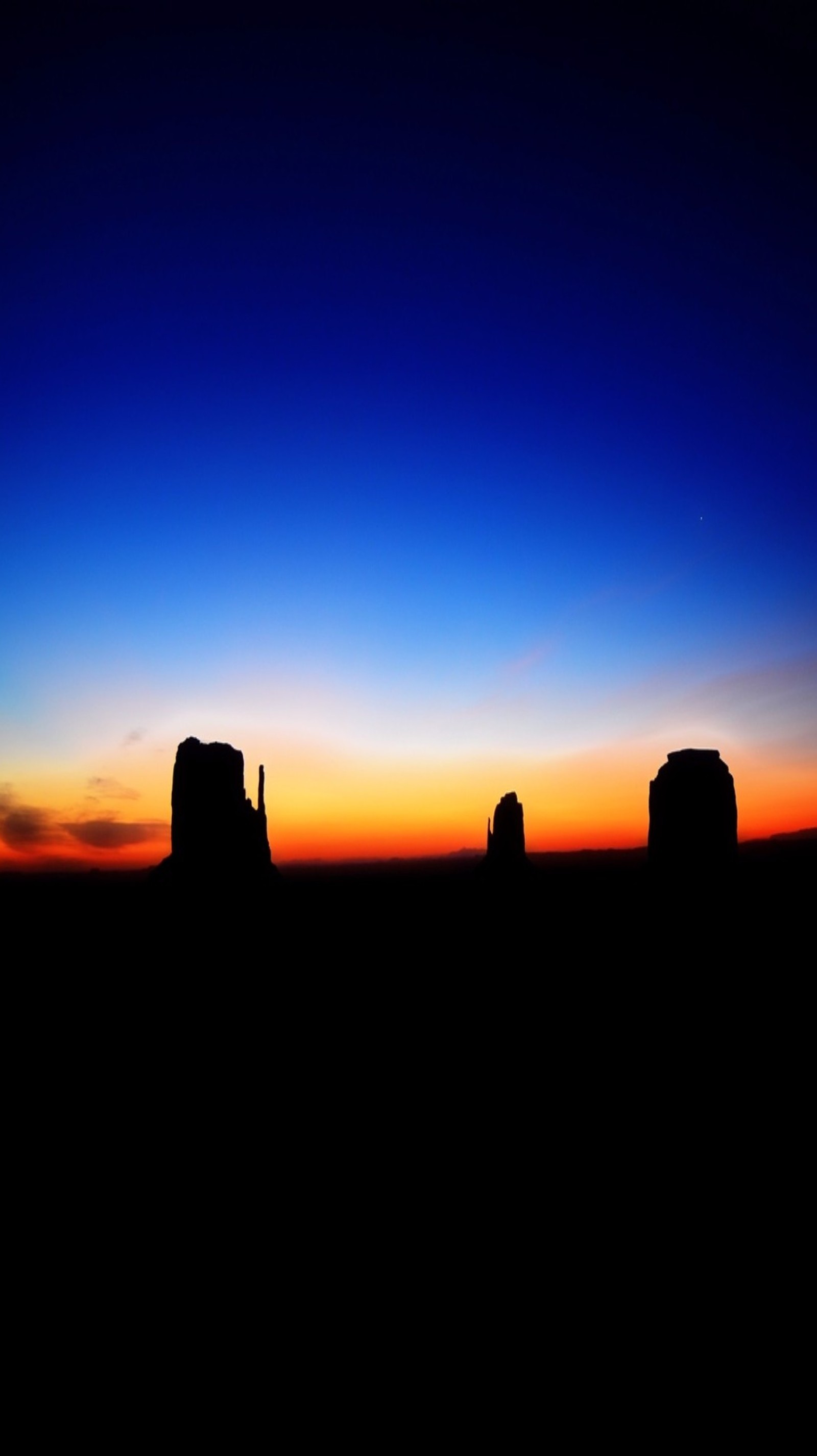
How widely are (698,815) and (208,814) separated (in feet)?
50.5

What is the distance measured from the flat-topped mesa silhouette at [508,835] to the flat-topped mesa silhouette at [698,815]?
22.2 meters

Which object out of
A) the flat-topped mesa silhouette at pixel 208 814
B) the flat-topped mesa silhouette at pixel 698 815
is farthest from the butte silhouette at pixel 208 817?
the flat-topped mesa silhouette at pixel 698 815

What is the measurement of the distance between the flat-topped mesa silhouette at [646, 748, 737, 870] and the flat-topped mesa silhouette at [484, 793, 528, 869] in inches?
874

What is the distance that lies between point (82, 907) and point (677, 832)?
62518 mm

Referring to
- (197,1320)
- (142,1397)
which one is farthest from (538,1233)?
(142,1397)

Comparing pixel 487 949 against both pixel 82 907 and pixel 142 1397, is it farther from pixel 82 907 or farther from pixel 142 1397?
pixel 82 907

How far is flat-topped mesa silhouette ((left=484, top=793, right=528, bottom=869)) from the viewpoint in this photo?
132 ft

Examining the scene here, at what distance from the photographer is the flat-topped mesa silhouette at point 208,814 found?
69.5 feet

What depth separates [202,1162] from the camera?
1187cm

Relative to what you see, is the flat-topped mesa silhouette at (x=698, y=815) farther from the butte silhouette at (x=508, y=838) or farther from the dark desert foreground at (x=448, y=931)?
the butte silhouette at (x=508, y=838)

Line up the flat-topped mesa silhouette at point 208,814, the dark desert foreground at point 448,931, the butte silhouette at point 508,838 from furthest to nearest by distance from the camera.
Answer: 1. the butte silhouette at point 508,838
2. the flat-topped mesa silhouette at point 208,814
3. the dark desert foreground at point 448,931

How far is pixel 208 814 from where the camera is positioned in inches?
837

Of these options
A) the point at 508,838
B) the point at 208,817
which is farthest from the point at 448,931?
the point at 208,817

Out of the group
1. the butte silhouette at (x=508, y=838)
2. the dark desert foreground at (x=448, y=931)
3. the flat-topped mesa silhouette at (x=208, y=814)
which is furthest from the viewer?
the butte silhouette at (x=508, y=838)
